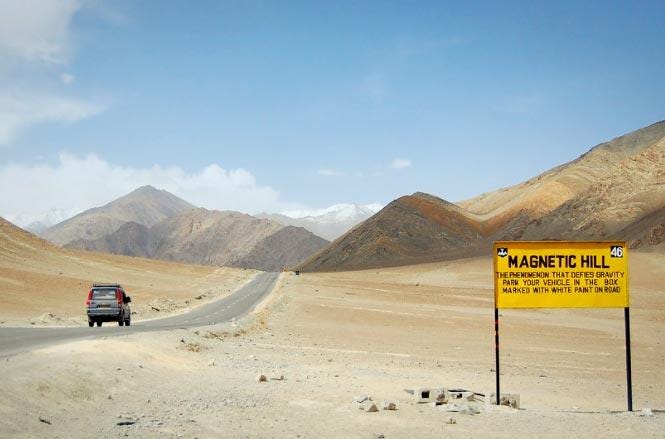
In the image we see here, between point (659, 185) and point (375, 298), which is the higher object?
point (659, 185)

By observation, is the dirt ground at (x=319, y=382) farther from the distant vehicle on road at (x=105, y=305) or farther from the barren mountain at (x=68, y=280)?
the barren mountain at (x=68, y=280)

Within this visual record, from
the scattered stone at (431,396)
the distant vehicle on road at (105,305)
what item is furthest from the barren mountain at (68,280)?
the scattered stone at (431,396)

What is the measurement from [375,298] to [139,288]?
90.2 ft

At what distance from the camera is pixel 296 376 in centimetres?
1766

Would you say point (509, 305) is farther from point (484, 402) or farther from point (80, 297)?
point (80, 297)

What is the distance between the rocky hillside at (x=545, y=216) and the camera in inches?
4594

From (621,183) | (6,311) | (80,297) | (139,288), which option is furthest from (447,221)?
(6,311)

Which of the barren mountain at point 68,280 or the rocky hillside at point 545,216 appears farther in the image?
the rocky hillside at point 545,216

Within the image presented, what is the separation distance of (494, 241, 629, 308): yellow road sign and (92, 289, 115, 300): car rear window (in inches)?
813

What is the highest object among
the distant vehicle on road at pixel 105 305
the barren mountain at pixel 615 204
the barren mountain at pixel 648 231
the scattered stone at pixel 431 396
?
the barren mountain at pixel 615 204

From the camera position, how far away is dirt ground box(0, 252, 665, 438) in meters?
11.5

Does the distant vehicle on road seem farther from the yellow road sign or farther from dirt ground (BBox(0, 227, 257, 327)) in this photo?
the yellow road sign

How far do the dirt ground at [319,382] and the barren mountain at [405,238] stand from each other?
117 meters

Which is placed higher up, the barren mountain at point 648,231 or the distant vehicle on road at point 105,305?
the barren mountain at point 648,231
